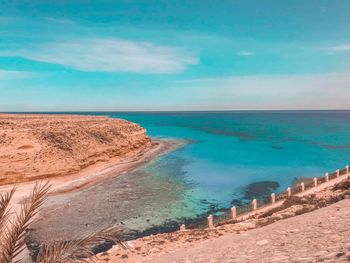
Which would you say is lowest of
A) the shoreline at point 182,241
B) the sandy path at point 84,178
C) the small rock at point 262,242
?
the sandy path at point 84,178

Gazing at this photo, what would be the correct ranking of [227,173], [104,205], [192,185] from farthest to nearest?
[227,173], [192,185], [104,205]

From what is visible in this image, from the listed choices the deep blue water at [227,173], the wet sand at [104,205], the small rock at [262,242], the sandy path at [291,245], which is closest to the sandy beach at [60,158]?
the wet sand at [104,205]

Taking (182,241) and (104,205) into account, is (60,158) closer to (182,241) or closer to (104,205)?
(104,205)

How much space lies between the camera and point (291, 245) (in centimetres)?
1016

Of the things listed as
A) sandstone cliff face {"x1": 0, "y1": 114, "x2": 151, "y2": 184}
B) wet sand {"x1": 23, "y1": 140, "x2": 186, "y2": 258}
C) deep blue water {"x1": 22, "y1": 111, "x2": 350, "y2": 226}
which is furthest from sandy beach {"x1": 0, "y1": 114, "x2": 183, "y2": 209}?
deep blue water {"x1": 22, "y1": 111, "x2": 350, "y2": 226}

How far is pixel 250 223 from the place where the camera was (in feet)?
56.6

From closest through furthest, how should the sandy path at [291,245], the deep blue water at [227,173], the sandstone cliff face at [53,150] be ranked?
the sandy path at [291,245]
the deep blue water at [227,173]
the sandstone cliff face at [53,150]

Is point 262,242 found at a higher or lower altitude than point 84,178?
higher

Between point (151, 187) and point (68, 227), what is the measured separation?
509 inches

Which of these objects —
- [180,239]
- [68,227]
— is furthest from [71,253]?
[68,227]

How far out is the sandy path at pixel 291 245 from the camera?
8.48m

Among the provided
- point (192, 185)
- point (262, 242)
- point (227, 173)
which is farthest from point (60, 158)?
point (262, 242)

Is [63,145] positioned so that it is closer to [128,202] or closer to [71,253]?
[128,202]

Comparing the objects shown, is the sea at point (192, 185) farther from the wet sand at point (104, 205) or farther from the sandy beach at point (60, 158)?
the sandy beach at point (60, 158)
